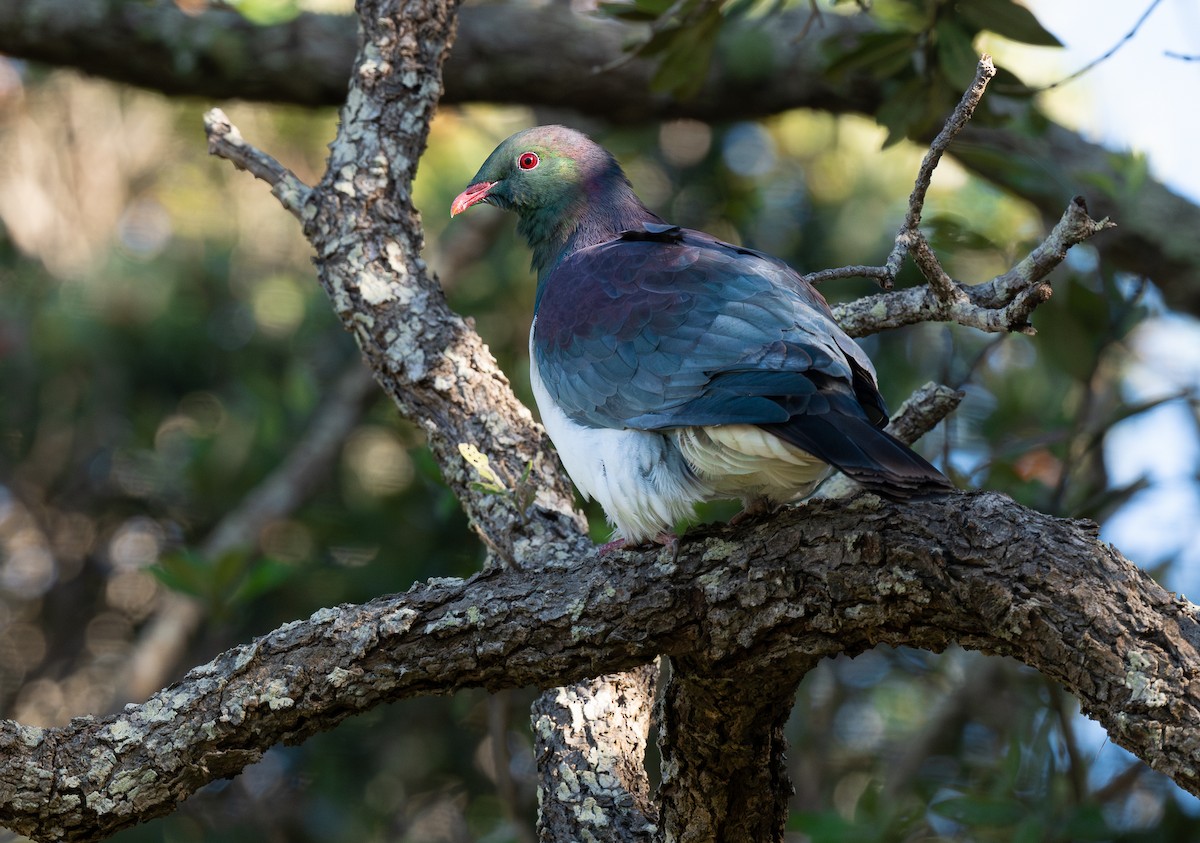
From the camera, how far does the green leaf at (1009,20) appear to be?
3621mm

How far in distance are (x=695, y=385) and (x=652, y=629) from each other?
1.81ft

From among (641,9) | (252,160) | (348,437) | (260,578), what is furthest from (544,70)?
(260,578)

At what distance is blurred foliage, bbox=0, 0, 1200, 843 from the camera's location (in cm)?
584

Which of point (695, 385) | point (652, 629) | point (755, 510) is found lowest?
point (652, 629)

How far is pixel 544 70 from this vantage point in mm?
5578

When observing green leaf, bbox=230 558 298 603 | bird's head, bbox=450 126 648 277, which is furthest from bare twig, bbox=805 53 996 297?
green leaf, bbox=230 558 298 603

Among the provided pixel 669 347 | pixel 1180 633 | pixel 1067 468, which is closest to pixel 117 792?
pixel 669 347

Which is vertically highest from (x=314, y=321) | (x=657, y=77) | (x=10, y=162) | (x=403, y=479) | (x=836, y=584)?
(x=10, y=162)

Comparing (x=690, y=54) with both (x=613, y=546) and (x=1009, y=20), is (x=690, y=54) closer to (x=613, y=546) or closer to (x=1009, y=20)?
(x=1009, y=20)

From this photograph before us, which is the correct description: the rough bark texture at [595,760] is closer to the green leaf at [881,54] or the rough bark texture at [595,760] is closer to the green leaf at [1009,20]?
the green leaf at [881,54]

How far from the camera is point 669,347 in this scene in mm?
2822

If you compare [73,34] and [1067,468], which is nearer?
[1067,468]

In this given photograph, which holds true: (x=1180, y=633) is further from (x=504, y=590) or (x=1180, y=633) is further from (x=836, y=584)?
(x=504, y=590)

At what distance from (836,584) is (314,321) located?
5005 mm
